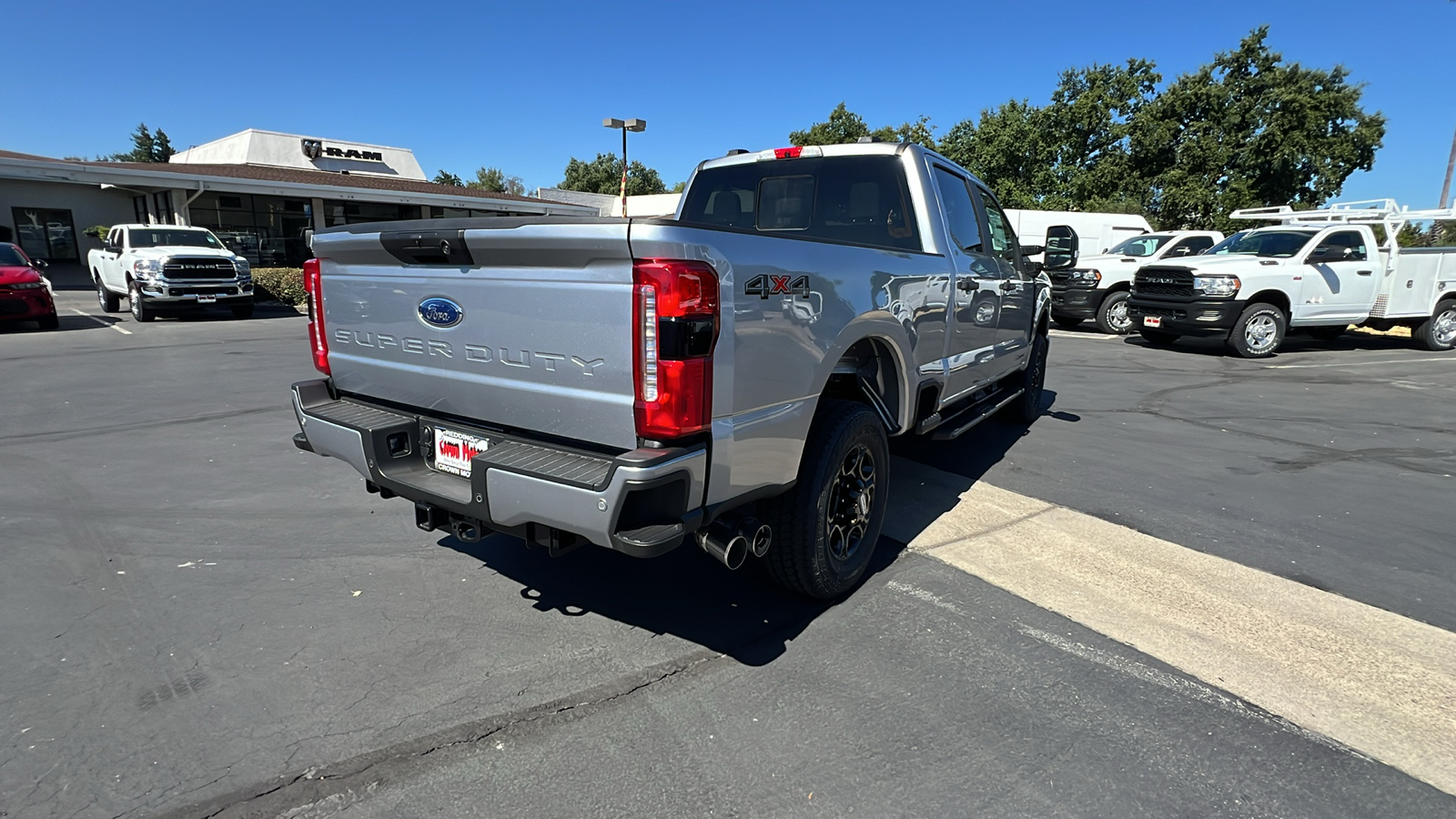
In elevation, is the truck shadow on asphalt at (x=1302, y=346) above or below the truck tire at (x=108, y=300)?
below

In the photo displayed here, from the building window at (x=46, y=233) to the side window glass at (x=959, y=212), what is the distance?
3374cm

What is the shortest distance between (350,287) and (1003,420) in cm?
616

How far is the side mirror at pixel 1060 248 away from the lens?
6188mm

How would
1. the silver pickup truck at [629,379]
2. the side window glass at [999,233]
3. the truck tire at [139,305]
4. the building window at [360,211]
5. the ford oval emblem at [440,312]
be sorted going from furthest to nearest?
the building window at [360,211] < the truck tire at [139,305] < the side window glass at [999,233] < the ford oval emblem at [440,312] < the silver pickup truck at [629,379]

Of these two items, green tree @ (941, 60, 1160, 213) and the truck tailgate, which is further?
green tree @ (941, 60, 1160, 213)

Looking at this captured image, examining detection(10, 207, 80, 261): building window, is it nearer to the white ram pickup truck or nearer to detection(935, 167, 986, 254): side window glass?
the white ram pickup truck

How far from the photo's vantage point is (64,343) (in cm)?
1219

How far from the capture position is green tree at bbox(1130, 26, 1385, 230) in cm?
3494

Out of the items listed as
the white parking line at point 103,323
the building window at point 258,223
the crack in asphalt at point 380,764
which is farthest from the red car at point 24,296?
the crack in asphalt at point 380,764

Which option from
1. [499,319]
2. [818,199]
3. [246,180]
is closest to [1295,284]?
[818,199]

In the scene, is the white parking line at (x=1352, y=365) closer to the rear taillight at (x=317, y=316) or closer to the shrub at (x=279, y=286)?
the rear taillight at (x=317, y=316)

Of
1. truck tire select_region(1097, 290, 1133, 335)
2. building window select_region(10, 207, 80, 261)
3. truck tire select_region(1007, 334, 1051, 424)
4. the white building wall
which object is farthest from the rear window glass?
the white building wall

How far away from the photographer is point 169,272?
15.0 m

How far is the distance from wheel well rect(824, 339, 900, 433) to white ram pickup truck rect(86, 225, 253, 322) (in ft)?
53.0
